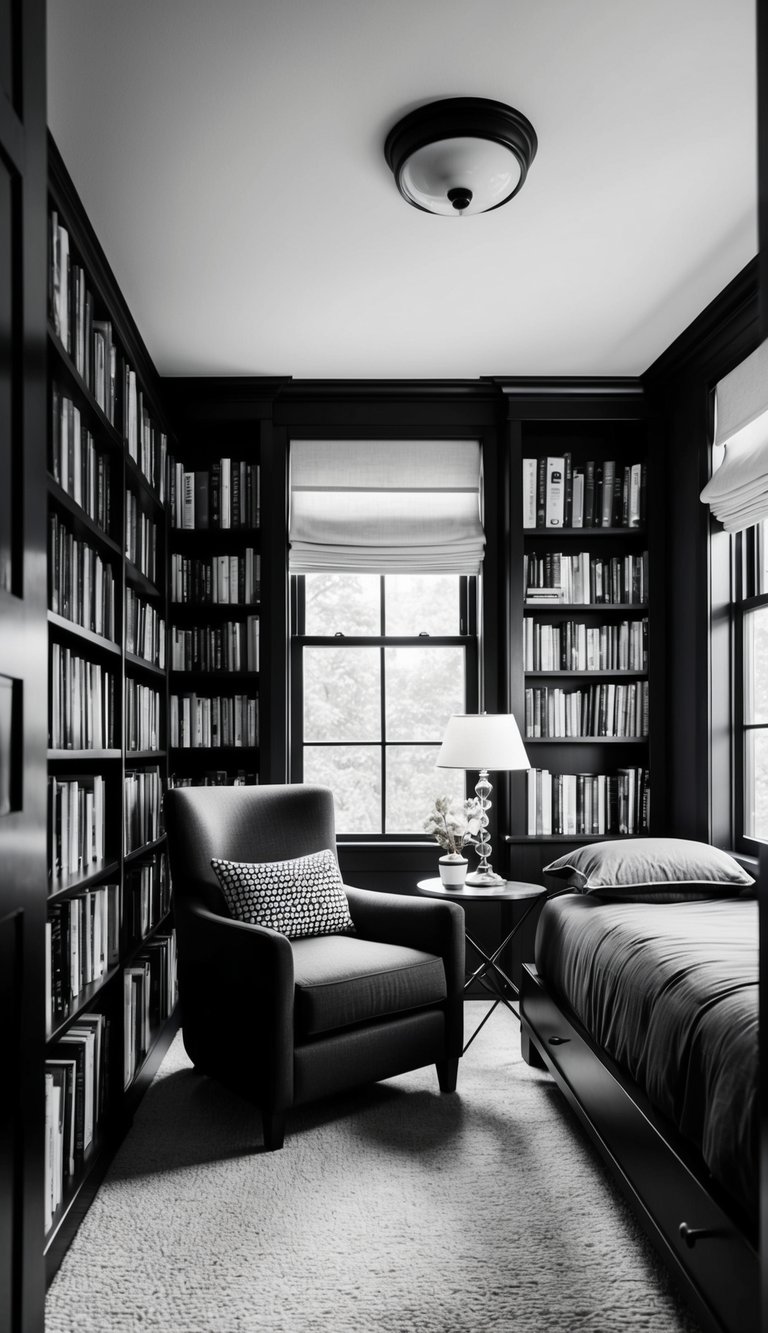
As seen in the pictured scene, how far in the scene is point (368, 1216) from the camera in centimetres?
245

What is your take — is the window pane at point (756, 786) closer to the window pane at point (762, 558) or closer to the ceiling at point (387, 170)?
the window pane at point (762, 558)

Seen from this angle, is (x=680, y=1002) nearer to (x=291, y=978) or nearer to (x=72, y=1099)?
(x=291, y=978)

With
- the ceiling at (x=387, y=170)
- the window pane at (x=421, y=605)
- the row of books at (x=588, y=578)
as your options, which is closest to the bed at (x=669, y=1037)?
the row of books at (x=588, y=578)

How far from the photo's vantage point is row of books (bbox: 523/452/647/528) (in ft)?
14.5

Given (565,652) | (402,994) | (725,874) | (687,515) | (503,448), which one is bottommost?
(402,994)

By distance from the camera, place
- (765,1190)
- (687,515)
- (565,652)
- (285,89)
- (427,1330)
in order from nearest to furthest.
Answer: (765,1190), (427,1330), (285,89), (687,515), (565,652)

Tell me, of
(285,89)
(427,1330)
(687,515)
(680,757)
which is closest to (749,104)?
(285,89)

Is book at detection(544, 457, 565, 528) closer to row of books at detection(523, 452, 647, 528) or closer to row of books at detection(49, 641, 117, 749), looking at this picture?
row of books at detection(523, 452, 647, 528)

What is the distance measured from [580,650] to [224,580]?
A: 5.29 ft

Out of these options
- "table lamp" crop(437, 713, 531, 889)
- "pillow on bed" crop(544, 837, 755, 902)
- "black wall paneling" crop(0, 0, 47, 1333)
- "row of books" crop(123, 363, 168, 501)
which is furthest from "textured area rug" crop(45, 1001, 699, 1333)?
"row of books" crop(123, 363, 168, 501)

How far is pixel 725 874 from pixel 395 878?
64.6 inches

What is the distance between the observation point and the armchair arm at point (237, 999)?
2803mm

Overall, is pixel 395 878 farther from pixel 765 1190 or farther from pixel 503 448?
pixel 765 1190

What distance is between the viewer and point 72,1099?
2453mm
